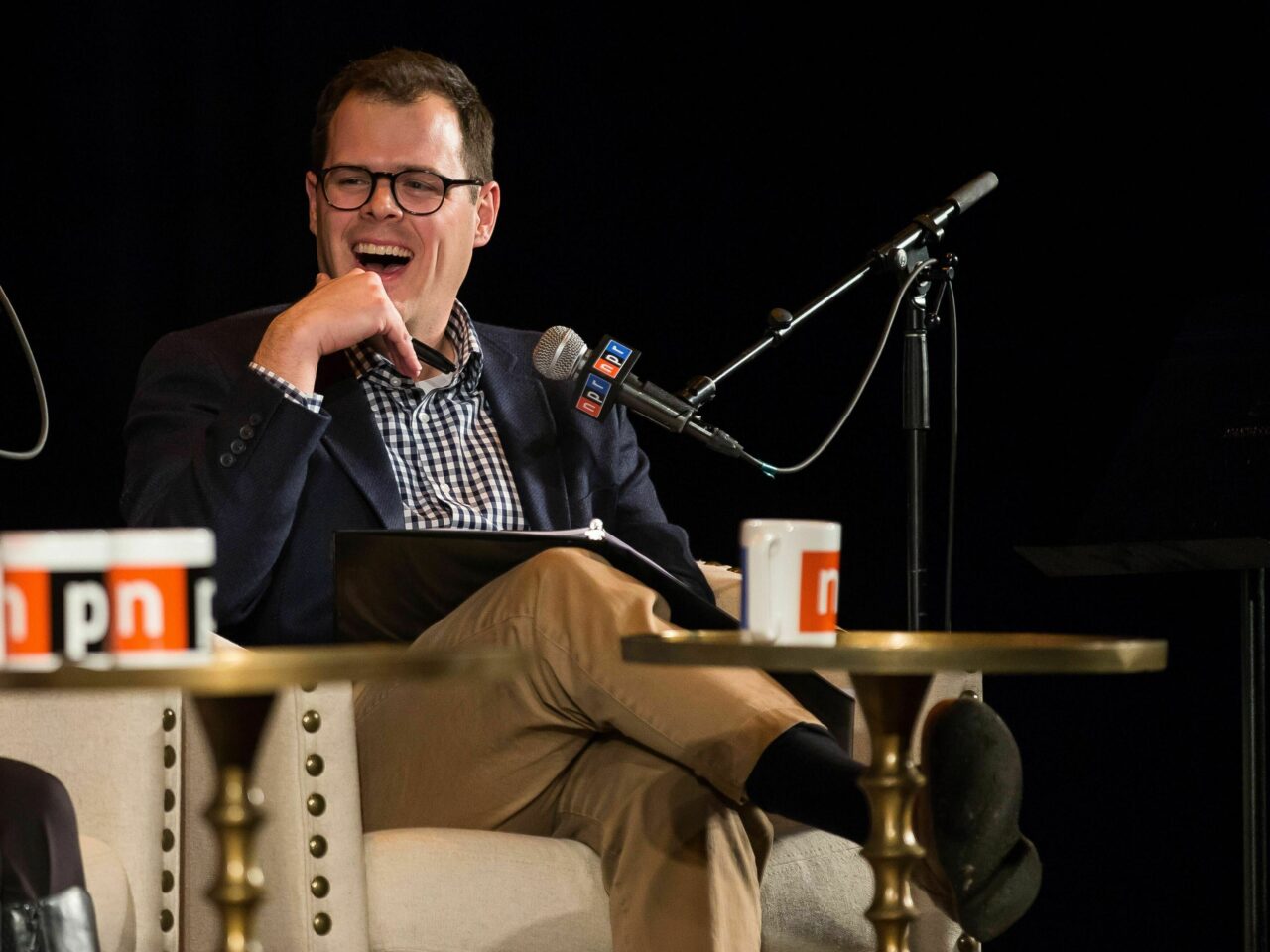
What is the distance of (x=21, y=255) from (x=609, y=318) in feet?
3.24

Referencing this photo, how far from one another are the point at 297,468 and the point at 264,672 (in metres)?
0.97

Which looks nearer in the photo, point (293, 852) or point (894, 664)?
point (894, 664)

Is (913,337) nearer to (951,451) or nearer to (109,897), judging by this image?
(951,451)

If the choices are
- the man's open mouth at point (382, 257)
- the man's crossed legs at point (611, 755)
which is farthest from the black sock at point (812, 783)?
the man's open mouth at point (382, 257)

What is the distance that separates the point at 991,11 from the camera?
9.09 feet

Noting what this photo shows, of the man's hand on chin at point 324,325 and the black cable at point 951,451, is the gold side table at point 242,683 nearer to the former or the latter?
the man's hand on chin at point 324,325

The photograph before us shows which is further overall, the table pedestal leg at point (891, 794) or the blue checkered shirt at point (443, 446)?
the blue checkered shirt at point (443, 446)

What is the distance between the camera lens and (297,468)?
1.74 metres

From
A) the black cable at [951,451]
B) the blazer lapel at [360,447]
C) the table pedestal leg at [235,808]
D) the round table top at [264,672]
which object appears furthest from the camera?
the black cable at [951,451]

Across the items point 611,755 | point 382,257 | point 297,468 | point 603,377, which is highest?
point 382,257

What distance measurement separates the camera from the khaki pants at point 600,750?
1373mm

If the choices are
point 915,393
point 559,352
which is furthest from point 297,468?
point 915,393

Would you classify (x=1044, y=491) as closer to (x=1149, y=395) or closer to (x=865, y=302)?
(x=865, y=302)

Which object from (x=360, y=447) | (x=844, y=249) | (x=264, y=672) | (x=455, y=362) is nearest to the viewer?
(x=264, y=672)
